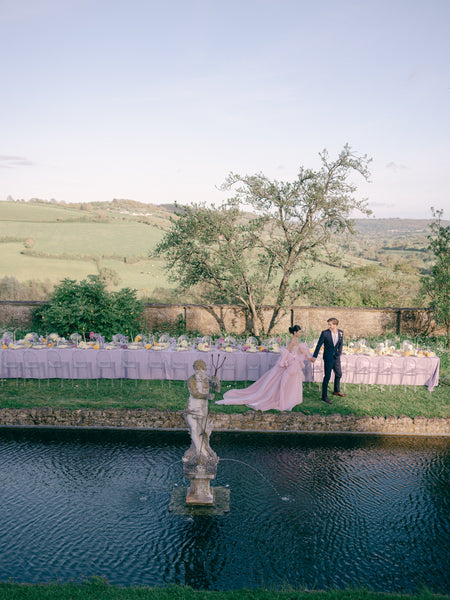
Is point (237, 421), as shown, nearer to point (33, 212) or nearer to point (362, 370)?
point (362, 370)

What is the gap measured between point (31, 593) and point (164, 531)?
196 cm

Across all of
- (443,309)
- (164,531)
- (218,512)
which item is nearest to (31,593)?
(164,531)

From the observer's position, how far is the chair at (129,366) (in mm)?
13234

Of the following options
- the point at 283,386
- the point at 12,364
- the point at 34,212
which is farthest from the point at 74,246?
the point at 283,386

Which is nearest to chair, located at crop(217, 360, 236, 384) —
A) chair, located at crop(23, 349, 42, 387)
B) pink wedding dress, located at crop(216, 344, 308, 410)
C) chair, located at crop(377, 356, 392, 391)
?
pink wedding dress, located at crop(216, 344, 308, 410)

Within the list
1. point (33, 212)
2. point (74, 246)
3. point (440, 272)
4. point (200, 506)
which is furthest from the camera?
point (33, 212)

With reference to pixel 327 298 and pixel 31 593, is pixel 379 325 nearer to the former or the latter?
pixel 327 298

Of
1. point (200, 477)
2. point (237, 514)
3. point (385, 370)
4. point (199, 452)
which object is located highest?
point (199, 452)

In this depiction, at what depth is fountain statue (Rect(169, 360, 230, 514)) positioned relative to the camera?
23.2 ft

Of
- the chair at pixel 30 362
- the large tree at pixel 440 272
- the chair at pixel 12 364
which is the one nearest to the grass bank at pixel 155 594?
the chair at pixel 30 362

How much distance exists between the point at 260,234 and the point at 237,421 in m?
10.5

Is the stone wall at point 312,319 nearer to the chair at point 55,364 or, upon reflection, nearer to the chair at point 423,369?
the chair at point 55,364

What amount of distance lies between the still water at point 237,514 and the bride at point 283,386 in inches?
50.0

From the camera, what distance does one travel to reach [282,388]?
1107 centimetres
